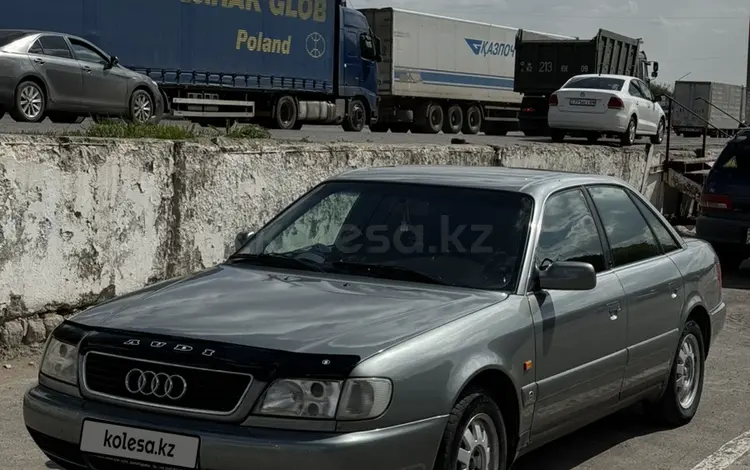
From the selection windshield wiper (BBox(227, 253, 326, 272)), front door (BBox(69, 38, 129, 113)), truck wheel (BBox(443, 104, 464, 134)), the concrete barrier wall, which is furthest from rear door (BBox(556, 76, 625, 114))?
windshield wiper (BBox(227, 253, 326, 272))

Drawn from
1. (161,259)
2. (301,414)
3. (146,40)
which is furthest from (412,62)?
(301,414)

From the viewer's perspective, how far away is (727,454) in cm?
603

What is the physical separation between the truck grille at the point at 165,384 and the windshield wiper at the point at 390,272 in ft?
3.97

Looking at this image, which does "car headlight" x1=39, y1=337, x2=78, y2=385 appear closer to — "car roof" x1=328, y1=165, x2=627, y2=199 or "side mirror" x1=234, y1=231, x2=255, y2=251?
"side mirror" x1=234, y1=231, x2=255, y2=251

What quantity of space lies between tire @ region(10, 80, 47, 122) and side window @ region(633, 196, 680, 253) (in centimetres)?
1085

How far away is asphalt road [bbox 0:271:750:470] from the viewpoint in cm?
578

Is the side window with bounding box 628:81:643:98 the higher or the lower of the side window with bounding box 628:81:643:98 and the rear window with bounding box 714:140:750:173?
the higher

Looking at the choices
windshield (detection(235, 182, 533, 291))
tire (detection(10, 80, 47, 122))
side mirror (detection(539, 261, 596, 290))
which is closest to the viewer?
side mirror (detection(539, 261, 596, 290))

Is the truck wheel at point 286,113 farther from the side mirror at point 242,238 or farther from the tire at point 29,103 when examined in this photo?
the side mirror at point 242,238

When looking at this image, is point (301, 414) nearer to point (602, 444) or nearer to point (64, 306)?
point (602, 444)

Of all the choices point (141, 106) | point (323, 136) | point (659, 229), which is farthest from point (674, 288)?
point (323, 136)

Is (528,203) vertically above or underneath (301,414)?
above

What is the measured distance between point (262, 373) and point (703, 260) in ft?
12.1

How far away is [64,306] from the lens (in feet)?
25.2
